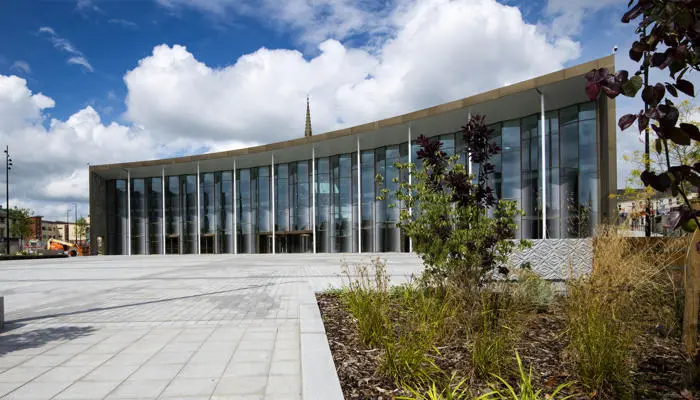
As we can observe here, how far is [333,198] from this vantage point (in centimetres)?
3175

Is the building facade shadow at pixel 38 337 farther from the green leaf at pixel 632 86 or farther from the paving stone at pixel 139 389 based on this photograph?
the green leaf at pixel 632 86

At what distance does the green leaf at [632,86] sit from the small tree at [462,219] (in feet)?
12.9

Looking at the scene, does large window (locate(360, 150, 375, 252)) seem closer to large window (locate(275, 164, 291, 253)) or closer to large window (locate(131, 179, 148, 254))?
large window (locate(275, 164, 291, 253))

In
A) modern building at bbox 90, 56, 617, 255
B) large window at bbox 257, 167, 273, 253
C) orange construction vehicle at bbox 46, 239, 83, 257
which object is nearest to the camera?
modern building at bbox 90, 56, 617, 255

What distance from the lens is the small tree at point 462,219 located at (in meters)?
5.61

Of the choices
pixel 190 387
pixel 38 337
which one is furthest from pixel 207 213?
pixel 190 387

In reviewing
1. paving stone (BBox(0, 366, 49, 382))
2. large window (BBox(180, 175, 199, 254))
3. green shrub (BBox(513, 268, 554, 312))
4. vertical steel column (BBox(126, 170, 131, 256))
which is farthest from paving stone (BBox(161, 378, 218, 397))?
vertical steel column (BBox(126, 170, 131, 256))

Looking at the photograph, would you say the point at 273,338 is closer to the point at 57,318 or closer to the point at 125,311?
the point at 125,311

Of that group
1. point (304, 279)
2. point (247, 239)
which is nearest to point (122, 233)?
point (247, 239)

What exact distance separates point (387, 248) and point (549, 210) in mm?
11755

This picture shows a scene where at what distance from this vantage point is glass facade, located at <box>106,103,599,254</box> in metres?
20.1

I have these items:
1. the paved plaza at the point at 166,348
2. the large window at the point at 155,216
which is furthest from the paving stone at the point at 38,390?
the large window at the point at 155,216

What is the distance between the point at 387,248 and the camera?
96.9ft

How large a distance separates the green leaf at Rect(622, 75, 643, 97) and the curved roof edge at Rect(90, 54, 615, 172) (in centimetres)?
1314
